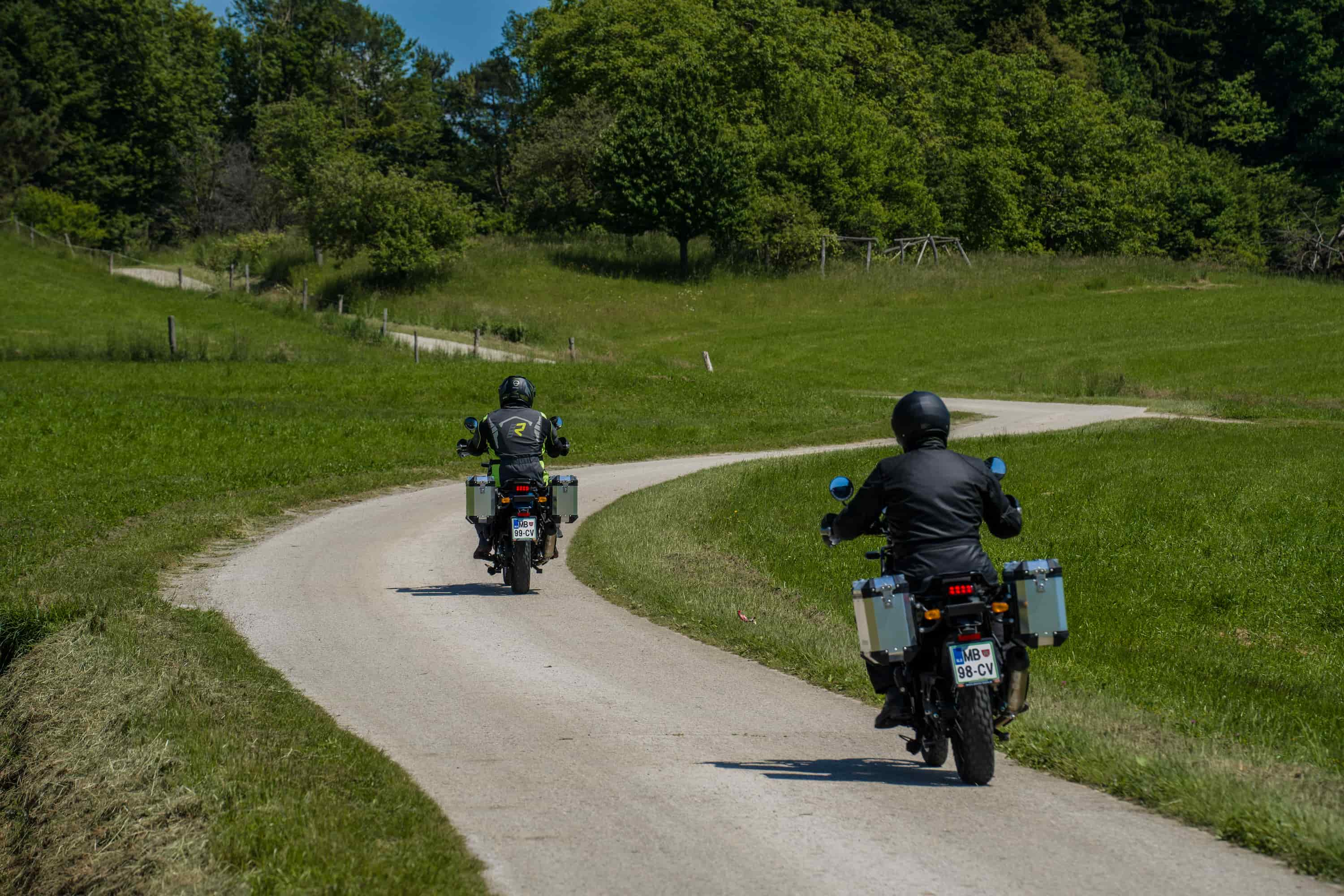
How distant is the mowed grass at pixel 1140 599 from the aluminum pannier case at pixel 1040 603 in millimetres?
782

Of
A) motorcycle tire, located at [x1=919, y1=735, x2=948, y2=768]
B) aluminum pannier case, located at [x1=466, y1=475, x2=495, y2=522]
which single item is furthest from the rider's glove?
aluminum pannier case, located at [x1=466, y1=475, x2=495, y2=522]

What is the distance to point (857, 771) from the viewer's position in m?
7.36

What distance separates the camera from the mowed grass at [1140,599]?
701 cm

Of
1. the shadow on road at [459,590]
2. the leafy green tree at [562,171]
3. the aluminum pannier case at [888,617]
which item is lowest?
the shadow on road at [459,590]

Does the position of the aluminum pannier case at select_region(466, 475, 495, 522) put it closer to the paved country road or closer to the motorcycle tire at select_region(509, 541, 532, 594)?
the motorcycle tire at select_region(509, 541, 532, 594)

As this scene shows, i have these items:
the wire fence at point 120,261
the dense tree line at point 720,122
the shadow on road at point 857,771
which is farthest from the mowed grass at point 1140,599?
the wire fence at point 120,261

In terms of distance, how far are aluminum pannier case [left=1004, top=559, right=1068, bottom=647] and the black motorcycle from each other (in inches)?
4.7

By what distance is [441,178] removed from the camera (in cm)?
11044

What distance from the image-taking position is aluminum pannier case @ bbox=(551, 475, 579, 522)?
1369 centimetres

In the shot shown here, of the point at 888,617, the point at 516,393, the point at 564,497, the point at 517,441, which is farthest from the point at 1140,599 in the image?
the point at 888,617

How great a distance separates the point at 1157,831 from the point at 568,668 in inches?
200

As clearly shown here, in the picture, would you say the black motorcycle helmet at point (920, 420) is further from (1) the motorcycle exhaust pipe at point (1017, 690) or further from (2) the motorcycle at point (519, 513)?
(2) the motorcycle at point (519, 513)

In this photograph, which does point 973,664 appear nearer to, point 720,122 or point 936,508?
point 936,508

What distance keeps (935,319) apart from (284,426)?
4082cm
